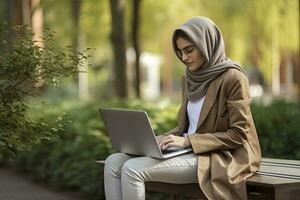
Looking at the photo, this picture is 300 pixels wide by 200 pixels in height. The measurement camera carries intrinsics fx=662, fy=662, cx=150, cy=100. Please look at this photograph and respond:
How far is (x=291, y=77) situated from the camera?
47.6 meters

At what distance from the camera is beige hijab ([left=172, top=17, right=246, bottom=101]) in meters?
4.09

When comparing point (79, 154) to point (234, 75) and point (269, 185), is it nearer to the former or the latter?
point (234, 75)

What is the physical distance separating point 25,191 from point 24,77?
319 cm

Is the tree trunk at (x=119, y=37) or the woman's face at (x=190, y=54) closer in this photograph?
the woman's face at (x=190, y=54)

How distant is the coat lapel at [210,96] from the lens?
13.5 feet

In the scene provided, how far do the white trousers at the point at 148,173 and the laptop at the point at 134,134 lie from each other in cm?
5

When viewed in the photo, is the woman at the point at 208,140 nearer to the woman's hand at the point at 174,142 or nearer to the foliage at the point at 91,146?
the woman's hand at the point at 174,142

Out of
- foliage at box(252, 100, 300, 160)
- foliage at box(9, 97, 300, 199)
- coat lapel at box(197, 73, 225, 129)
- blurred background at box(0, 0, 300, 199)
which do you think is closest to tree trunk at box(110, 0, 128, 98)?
blurred background at box(0, 0, 300, 199)

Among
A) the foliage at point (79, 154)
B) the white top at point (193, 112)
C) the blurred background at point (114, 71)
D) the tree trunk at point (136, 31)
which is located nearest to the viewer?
the white top at point (193, 112)

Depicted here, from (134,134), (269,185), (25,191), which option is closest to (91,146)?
(25,191)

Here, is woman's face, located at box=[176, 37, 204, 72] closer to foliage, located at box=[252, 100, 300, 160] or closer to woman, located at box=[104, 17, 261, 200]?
woman, located at box=[104, 17, 261, 200]

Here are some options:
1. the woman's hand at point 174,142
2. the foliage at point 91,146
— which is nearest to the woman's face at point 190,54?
the woman's hand at point 174,142

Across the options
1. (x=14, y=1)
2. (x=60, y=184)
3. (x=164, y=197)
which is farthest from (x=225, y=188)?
(x=14, y=1)

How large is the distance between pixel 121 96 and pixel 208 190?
742cm
